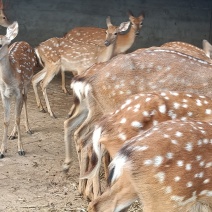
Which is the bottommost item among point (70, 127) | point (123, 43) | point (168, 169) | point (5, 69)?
point (123, 43)

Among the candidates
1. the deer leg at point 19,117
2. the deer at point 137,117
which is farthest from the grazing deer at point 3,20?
the deer at point 137,117

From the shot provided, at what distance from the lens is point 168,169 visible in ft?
11.3

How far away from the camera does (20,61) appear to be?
6.85m

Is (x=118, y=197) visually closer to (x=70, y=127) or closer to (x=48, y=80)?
(x=70, y=127)

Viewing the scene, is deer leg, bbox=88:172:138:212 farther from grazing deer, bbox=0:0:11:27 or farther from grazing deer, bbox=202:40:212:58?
grazing deer, bbox=0:0:11:27

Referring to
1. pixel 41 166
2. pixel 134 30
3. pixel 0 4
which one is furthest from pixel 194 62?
pixel 0 4

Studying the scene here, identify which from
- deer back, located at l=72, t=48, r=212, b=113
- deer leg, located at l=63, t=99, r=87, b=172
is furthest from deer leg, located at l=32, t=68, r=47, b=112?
deer back, located at l=72, t=48, r=212, b=113

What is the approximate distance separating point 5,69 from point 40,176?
4.50ft

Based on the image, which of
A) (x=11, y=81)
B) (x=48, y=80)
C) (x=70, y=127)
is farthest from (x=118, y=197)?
(x=48, y=80)

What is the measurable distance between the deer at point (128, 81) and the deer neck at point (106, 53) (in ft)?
7.98

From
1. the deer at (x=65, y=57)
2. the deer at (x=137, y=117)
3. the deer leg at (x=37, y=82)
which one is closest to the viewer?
the deer at (x=137, y=117)

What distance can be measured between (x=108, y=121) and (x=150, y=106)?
0.34 meters

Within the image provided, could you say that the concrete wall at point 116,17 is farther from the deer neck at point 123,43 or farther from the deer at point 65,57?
the deer at point 65,57

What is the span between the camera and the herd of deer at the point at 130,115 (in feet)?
11.4
